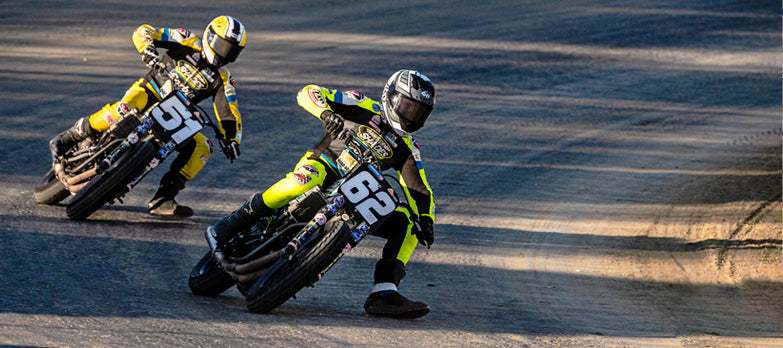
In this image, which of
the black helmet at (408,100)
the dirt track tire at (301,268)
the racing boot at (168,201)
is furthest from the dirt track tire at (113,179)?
the black helmet at (408,100)

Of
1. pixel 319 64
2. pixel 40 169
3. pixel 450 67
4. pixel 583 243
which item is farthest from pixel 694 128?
pixel 40 169

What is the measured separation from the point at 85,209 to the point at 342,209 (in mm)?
3082

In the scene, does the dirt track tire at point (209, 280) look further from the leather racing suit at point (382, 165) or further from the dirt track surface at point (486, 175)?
the leather racing suit at point (382, 165)

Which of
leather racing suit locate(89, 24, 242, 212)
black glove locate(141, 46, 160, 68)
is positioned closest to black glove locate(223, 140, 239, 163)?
leather racing suit locate(89, 24, 242, 212)

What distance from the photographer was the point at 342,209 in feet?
19.7

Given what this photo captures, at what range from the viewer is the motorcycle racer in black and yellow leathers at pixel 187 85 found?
8.44 metres

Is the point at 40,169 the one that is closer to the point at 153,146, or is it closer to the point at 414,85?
the point at 153,146

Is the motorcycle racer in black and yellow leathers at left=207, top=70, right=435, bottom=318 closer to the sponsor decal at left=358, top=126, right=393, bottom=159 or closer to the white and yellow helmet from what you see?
the sponsor decal at left=358, top=126, right=393, bottom=159

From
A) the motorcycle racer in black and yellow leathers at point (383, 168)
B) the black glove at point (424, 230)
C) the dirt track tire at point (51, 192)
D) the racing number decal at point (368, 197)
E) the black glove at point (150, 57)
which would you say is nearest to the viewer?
the racing number decal at point (368, 197)

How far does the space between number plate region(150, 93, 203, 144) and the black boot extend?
180 cm

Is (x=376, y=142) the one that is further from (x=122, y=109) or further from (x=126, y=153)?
(x=122, y=109)

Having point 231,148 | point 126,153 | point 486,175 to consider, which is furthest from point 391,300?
point 486,175

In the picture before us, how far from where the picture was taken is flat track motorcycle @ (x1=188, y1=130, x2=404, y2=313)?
576 centimetres

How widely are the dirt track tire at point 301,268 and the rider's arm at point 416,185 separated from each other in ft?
2.69
